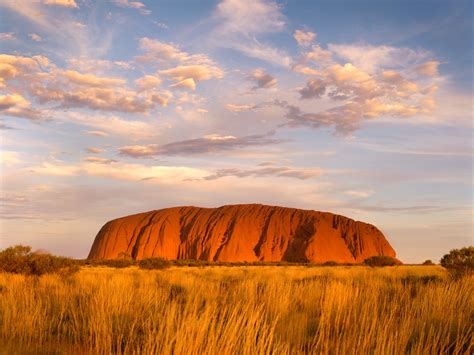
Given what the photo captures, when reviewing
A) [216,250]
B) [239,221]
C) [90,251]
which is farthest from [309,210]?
[90,251]

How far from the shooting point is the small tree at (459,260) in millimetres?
21125

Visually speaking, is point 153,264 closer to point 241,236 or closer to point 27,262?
point 27,262

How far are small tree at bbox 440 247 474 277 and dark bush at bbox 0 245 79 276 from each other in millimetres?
19295

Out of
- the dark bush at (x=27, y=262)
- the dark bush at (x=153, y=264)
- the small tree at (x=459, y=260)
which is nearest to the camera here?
the dark bush at (x=27, y=262)

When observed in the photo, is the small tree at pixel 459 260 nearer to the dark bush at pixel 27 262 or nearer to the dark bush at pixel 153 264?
the dark bush at pixel 27 262

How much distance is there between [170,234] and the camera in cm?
7719

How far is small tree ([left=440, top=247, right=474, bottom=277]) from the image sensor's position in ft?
69.3

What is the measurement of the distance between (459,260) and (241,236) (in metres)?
53.5

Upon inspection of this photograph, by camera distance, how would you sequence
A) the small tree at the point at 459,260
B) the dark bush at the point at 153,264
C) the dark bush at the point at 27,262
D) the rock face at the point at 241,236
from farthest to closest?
the rock face at the point at 241,236 < the dark bush at the point at 153,264 < the small tree at the point at 459,260 < the dark bush at the point at 27,262

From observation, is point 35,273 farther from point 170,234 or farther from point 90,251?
point 90,251

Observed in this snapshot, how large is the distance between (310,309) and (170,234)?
70.8m

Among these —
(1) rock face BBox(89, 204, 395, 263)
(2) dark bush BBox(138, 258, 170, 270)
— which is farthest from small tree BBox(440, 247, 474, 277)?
(1) rock face BBox(89, 204, 395, 263)

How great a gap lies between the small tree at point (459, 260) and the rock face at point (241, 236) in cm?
4660

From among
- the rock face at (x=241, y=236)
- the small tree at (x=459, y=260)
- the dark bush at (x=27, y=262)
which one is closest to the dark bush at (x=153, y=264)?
the dark bush at (x=27, y=262)
